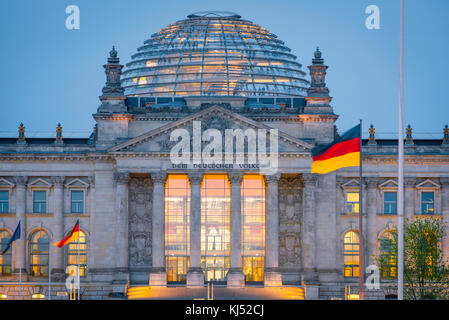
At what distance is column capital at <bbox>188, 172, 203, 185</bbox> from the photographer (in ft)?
311

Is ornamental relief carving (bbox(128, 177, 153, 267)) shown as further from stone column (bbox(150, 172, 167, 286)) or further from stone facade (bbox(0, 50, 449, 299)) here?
stone column (bbox(150, 172, 167, 286))

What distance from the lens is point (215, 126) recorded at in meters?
94.1

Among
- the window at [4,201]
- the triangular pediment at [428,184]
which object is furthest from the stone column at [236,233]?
the window at [4,201]

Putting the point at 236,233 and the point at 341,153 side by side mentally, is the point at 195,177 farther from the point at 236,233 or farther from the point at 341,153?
the point at 341,153

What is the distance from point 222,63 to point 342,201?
2622cm

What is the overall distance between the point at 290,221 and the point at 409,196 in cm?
1284

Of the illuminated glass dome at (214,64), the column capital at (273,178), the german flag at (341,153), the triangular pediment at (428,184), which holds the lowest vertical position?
the triangular pediment at (428,184)

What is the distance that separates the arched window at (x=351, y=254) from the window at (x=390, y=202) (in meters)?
4.24

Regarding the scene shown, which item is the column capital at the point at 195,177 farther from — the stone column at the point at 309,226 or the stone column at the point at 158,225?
the stone column at the point at 309,226

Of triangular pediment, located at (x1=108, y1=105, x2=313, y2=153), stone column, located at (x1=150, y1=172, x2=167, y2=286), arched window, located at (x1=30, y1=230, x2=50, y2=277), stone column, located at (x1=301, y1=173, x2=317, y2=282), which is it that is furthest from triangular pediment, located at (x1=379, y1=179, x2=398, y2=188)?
arched window, located at (x1=30, y1=230, x2=50, y2=277)

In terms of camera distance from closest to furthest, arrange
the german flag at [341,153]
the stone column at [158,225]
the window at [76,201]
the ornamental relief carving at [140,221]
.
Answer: the german flag at [341,153] → the stone column at [158,225] → the ornamental relief carving at [140,221] → the window at [76,201]

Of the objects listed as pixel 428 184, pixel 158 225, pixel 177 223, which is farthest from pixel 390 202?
pixel 158 225

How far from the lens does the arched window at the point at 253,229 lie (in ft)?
322
